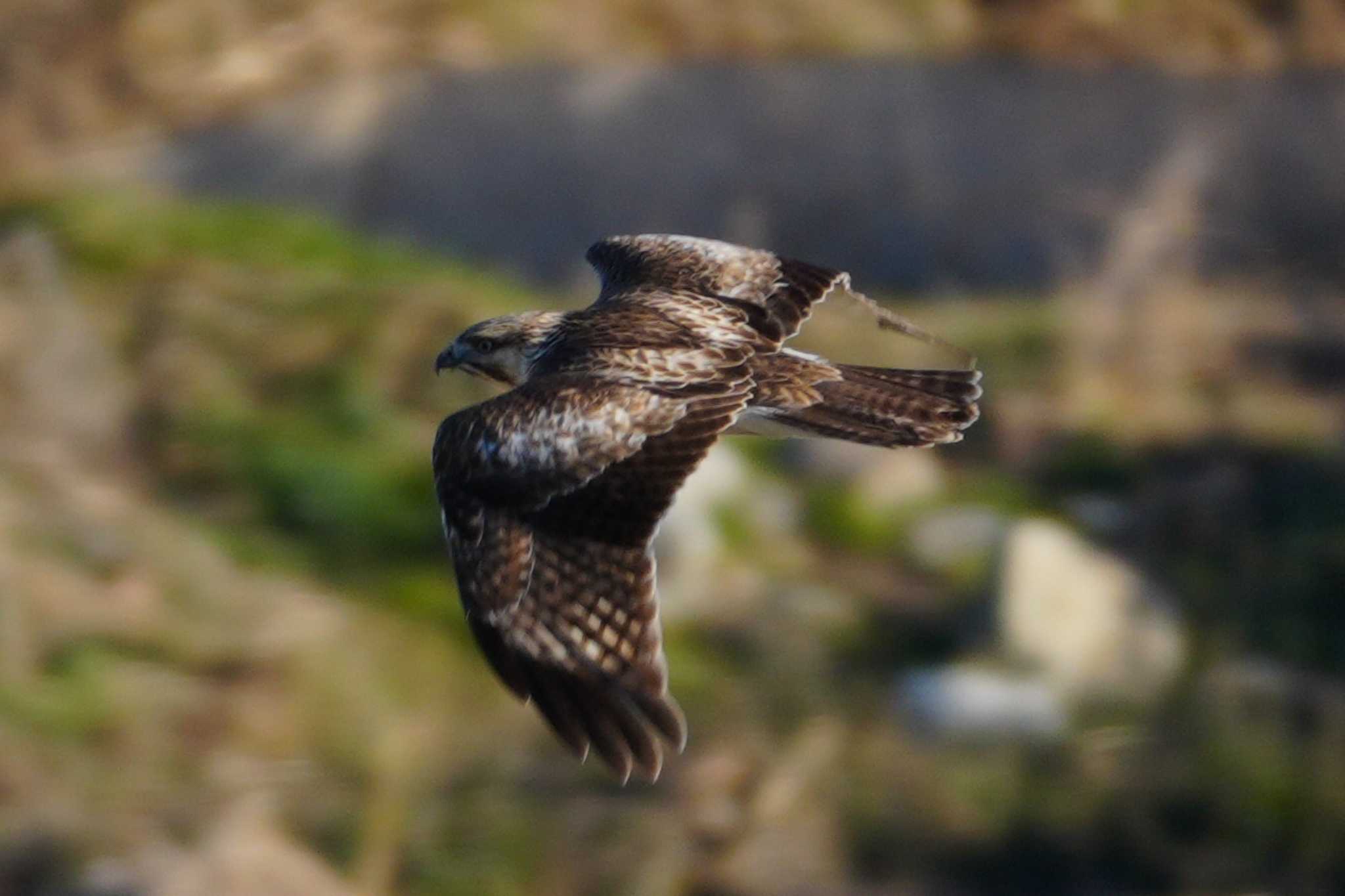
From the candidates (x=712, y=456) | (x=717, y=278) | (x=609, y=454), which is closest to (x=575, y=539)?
(x=609, y=454)

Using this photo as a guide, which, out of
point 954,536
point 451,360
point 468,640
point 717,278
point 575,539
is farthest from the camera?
point 954,536

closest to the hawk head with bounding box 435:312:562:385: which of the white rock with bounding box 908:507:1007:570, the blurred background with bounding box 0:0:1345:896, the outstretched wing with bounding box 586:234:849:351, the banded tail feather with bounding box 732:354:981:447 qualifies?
the outstretched wing with bounding box 586:234:849:351

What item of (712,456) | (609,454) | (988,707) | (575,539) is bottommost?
(575,539)

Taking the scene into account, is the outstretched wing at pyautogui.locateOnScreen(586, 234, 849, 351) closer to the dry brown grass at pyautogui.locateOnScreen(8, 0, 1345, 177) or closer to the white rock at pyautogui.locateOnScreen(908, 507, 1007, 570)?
the white rock at pyautogui.locateOnScreen(908, 507, 1007, 570)

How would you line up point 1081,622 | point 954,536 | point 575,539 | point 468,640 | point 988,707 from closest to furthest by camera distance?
point 575,539 < point 988,707 < point 468,640 < point 1081,622 < point 954,536

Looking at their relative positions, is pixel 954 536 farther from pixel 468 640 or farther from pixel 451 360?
pixel 451 360

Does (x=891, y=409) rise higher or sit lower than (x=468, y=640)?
lower

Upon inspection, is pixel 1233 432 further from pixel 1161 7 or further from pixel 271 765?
pixel 271 765
